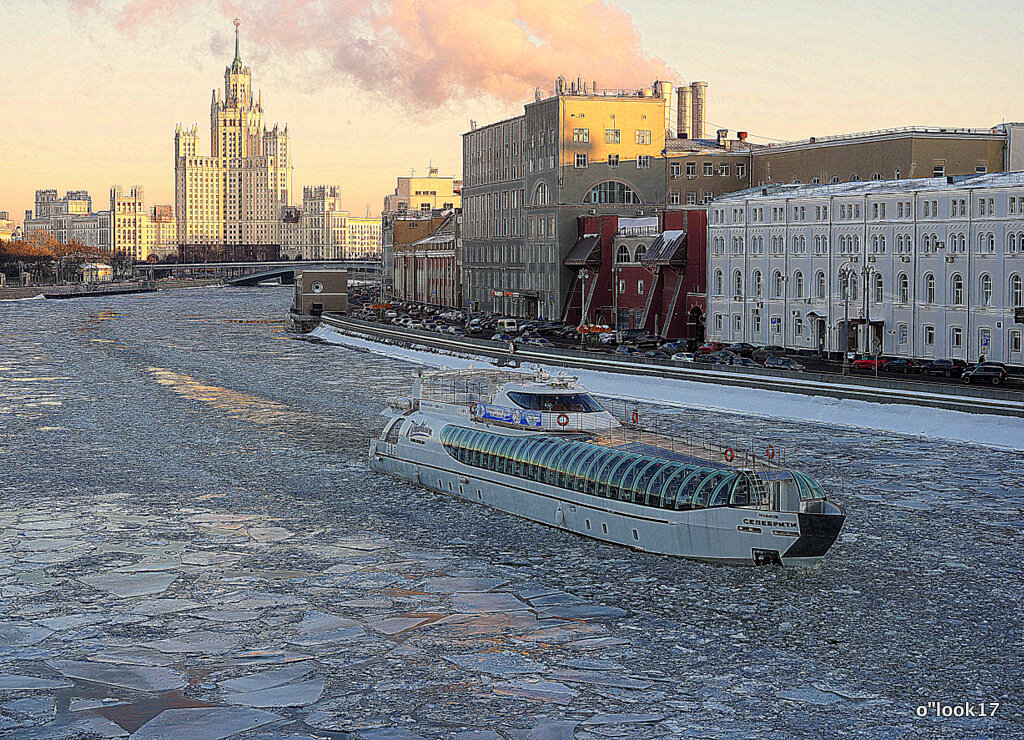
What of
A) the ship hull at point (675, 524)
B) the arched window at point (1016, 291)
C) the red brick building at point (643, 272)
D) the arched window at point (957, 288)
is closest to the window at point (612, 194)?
the red brick building at point (643, 272)

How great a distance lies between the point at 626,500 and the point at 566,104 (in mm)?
96689

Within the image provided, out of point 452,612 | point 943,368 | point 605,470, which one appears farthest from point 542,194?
point 452,612

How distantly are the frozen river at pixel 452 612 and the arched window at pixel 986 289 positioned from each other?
22.3 meters

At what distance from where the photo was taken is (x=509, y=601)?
98.8 feet

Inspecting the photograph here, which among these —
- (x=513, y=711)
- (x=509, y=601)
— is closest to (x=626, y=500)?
(x=509, y=601)

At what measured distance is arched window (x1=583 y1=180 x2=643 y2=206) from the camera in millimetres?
126625

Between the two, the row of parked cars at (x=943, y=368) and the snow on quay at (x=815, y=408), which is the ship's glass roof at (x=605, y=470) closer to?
the snow on quay at (x=815, y=408)

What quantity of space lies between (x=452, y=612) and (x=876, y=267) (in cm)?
5761

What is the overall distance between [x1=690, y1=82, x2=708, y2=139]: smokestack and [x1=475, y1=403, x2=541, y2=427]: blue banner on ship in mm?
131925

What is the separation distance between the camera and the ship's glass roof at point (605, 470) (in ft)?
113

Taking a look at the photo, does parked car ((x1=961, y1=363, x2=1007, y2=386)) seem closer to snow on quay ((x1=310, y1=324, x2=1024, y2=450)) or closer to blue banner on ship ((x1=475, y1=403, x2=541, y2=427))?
snow on quay ((x1=310, y1=324, x2=1024, y2=450))

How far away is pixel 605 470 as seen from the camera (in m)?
38.0

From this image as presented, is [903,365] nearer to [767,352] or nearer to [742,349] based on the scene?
[767,352]

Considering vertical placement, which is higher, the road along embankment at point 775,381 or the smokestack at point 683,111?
the smokestack at point 683,111
